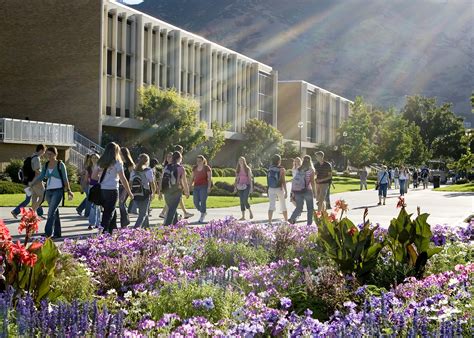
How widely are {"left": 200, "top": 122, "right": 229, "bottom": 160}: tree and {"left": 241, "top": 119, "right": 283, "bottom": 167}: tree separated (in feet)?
26.0

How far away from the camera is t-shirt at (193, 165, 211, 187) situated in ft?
58.3

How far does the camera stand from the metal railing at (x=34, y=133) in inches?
1561

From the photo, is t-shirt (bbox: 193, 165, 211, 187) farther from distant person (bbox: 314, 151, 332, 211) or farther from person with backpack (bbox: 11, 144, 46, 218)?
person with backpack (bbox: 11, 144, 46, 218)

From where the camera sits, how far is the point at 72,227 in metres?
15.8

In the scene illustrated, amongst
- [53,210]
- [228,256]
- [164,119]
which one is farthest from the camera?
[164,119]

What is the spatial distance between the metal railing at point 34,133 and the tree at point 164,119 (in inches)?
352

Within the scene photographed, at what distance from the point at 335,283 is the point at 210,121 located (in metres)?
65.9

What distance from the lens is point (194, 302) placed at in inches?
201

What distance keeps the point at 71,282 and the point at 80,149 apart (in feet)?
136

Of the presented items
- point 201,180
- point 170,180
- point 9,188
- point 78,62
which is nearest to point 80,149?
point 78,62

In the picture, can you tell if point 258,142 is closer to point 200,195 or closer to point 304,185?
point 200,195

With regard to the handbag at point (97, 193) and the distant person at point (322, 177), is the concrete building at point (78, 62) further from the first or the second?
the handbag at point (97, 193)

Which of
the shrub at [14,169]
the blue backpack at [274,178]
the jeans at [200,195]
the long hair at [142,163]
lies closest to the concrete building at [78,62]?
the shrub at [14,169]

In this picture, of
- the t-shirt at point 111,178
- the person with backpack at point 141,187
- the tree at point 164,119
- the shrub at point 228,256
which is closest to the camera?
the shrub at point 228,256
